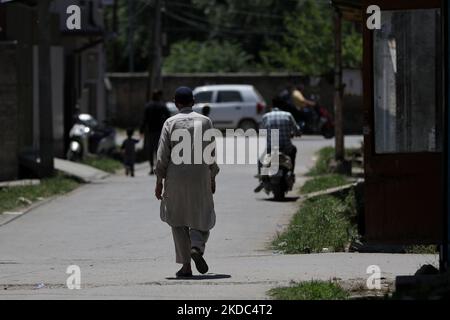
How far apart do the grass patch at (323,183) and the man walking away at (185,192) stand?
9133 millimetres

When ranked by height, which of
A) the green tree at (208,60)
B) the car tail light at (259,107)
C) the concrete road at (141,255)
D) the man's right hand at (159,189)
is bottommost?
the concrete road at (141,255)

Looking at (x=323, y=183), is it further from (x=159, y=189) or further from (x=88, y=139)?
(x=88, y=139)

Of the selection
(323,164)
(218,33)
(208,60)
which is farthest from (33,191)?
(218,33)

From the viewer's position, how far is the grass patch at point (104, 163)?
90.6ft

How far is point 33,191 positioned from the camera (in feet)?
65.8

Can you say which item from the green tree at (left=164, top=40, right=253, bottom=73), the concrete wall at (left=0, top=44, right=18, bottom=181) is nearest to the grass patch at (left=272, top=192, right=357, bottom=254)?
the concrete wall at (left=0, top=44, right=18, bottom=181)

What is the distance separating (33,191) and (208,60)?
38.1m

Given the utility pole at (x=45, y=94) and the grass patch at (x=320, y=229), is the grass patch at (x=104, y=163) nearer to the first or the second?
the utility pole at (x=45, y=94)

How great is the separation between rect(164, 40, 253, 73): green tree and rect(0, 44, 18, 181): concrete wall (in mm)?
A: 35866

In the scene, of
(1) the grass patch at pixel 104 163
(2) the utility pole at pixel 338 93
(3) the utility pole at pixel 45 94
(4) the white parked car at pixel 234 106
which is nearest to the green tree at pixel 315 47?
(4) the white parked car at pixel 234 106

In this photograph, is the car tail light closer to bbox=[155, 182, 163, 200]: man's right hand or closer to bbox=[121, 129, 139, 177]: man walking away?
bbox=[121, 129, 139, 177]: man walking away

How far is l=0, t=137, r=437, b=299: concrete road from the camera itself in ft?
34.3

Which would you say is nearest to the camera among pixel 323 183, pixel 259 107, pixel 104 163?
pixel 323 183
